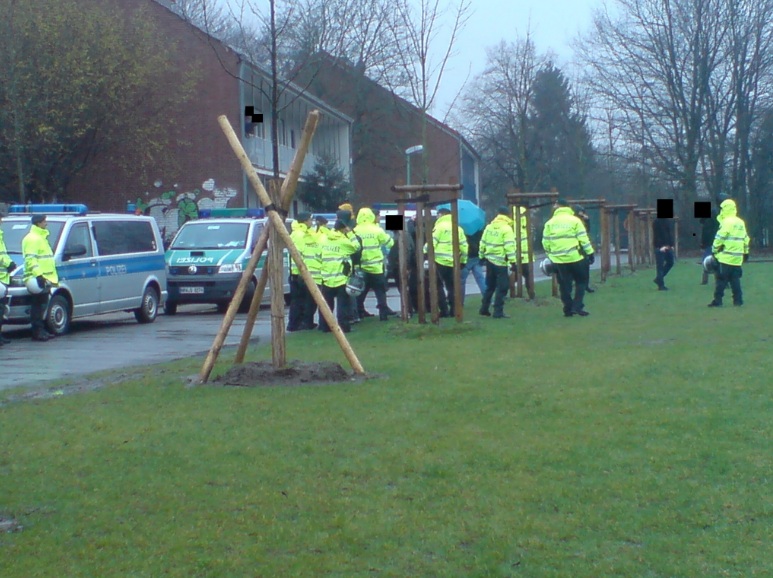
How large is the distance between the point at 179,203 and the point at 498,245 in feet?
79.5

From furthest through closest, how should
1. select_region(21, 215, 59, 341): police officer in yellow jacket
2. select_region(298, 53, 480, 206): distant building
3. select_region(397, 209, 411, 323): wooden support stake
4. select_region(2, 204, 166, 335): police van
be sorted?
select_region(298, 53, 480, 206): distant building → select_region(2, 204, 166, 335): police van → select_region(397, 209, 411, 323): wooden support stake → select_region(21, 215, 59, 341): police officer in yellow jacket

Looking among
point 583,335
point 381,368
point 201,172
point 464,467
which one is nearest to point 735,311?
point 583,335

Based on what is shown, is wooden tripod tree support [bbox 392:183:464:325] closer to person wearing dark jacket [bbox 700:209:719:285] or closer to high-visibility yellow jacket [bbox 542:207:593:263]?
high-visibility yellow jacket [bbox 542:207:593:263]

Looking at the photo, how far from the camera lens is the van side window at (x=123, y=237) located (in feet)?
61.5

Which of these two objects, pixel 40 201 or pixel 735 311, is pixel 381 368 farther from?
pixel 40 201

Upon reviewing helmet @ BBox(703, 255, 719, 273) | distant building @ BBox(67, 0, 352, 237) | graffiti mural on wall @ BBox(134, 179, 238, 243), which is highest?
distant building @ BBox(67, 0, 352, 237)

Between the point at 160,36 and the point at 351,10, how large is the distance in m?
7.58

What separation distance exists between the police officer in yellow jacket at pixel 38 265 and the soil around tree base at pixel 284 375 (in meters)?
6.50

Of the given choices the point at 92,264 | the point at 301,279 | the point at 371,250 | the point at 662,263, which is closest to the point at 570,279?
the point at 371,250

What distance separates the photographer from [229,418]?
845 cm

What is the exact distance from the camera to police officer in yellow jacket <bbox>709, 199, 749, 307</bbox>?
17.2m

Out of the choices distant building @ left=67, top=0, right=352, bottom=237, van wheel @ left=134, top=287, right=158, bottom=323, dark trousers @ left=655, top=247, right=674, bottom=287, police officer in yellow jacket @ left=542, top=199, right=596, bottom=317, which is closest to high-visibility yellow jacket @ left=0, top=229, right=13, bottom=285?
van wheel @ left=134, top=287, right=158, bottom=323

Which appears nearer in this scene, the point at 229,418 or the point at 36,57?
the point at 229,418

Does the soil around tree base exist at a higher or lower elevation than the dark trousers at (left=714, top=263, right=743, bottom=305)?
lower
